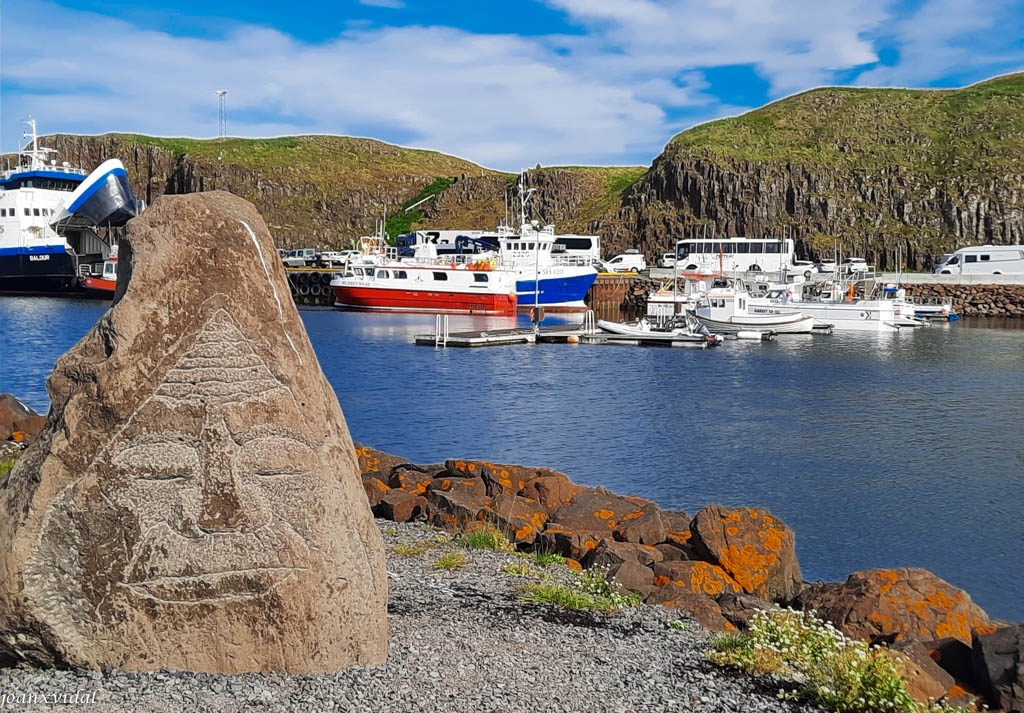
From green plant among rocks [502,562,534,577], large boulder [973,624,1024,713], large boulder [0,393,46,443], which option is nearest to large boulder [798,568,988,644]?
large boulder [973,624,1024,713]

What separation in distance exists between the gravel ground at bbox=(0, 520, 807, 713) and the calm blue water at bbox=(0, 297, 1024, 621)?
8118 millimetres

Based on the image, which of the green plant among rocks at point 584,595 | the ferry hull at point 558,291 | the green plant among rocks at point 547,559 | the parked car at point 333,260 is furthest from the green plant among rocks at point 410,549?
the parked car at point 333,260

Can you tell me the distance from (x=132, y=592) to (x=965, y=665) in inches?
228

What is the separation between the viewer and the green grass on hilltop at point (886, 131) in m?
105

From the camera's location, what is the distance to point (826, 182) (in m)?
102

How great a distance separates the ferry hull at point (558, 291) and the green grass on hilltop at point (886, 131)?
152 feet

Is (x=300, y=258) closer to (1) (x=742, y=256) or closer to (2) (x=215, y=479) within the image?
(1) (x=742, y=256)

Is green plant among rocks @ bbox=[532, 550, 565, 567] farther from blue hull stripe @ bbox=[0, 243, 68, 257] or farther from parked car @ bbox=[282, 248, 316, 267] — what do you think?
parked car @ bbox=[282, 248, 316, 267]

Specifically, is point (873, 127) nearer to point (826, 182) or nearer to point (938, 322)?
point (826, 182)

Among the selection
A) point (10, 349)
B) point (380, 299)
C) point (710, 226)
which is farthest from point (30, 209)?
point (710, 226)

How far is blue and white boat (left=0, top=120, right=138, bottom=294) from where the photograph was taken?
71.3 metres

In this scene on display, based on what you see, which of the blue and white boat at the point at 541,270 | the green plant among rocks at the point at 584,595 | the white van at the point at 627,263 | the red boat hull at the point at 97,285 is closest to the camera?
the green plant among rocks at the point at 584,595

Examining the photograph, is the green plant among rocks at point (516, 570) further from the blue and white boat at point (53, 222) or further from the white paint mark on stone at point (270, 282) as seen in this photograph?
the blue and white boat at point (53, 222)

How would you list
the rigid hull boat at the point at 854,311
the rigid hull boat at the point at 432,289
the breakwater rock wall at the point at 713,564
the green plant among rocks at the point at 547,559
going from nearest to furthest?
the breakwater rock wall at the point at 713,564
the green plant among rocks at the point at 547,559
the rigid hull boat at the point at 854,311
the rigid hull boat at the point at 432,289
